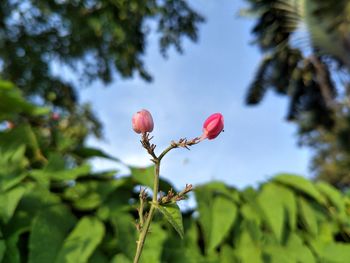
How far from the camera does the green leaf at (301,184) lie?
197cm

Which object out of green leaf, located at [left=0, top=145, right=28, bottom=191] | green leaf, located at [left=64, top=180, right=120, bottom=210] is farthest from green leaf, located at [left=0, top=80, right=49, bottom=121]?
green leaf, located at [left=64, top=180, right=120, bottom=210]

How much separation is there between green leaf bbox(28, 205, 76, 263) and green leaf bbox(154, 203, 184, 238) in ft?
2.87

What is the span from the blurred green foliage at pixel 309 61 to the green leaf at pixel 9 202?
21579 millimetres

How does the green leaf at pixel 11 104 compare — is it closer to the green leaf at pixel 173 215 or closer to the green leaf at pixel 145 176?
the green leaf at pixel 145 176

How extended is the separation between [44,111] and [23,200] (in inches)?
18.0

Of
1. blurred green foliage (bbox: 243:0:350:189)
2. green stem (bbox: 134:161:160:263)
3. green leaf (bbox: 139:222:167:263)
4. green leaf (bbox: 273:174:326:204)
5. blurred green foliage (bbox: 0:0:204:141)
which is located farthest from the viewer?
blurred green foliage (bbox: 243:0:350:189)

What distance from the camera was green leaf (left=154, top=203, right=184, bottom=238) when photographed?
2.36ft

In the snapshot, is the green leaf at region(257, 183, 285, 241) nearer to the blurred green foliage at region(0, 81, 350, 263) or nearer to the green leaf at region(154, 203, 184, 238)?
the blurred green foliage at region(0, 81, 350, 263)

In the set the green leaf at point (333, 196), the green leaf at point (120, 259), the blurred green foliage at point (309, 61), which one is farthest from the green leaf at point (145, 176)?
the blurred green foliage at point (309, 61)

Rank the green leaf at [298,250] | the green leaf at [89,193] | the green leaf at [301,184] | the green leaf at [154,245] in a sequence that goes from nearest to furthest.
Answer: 1. the green leaf at [154,245]
2. the green leaf at [89,193]
3. the green leaf at [298,250]
4. the green leaf at [301,184]

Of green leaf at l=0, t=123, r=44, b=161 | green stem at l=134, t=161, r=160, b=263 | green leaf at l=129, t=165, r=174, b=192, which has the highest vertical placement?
green leaf at l=0, t=123, r=44, b=161

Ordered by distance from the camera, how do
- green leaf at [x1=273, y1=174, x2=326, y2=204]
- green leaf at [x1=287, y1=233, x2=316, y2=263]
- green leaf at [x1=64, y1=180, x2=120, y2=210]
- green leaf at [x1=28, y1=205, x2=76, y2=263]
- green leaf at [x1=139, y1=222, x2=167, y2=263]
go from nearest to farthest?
green leaf at [x1=28, y1=205, x2=76, y2=263] → green leaf at [x1=139, y1=222, x2=167, y2=263] → green leaf at [x1=64, y1=180, x2=120, y2=210] → green leaf at [x1=287, y1=233, x2=316, y2=263] → green leaf at [x1=273, y1=174, x2=326, y2=204]

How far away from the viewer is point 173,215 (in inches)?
29.1

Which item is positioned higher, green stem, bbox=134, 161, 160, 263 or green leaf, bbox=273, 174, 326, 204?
green leaf, bbox=273, 174, 326, 204
